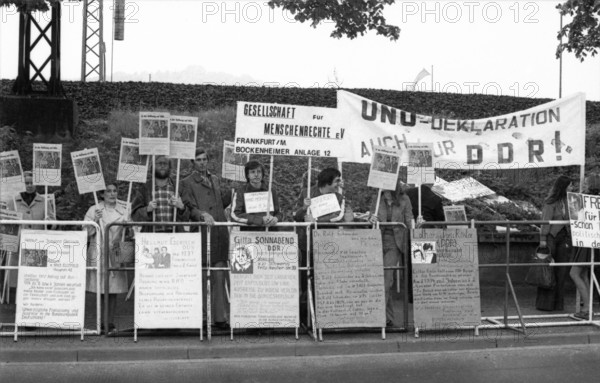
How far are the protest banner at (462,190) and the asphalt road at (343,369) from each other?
7321mm

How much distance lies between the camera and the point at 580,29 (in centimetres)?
1271

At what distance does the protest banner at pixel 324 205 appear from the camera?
28.8ft

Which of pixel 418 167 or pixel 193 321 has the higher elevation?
pixel 418 167

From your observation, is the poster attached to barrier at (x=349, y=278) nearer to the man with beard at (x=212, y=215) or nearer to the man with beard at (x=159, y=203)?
the man with beard at (x=212, y=215)

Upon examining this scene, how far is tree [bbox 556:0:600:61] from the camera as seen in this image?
12.3 metres

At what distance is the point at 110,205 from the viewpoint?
9.06 m

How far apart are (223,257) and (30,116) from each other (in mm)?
8617

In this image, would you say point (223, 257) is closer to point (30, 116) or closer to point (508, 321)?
point (508, 321)

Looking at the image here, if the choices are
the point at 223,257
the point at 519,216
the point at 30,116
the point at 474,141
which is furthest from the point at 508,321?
the point at 30,116

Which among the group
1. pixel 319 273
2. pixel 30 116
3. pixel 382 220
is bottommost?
pixel 319 273

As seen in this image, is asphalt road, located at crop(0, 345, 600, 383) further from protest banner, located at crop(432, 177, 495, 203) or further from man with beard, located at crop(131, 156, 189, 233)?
protest banner, located at crop(432, 177, 495, 203)

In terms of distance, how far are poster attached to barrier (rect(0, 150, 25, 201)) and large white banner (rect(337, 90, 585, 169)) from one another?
13.1 ft

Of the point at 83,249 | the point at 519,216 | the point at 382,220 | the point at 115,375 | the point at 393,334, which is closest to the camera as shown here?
the point at 115,375

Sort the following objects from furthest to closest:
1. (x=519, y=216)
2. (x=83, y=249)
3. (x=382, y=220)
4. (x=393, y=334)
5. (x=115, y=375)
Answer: (x=519, y=216) < (x=382, y=220) < (x=393, y=334) < (x=83, y=249) < (x=115, y=375)
